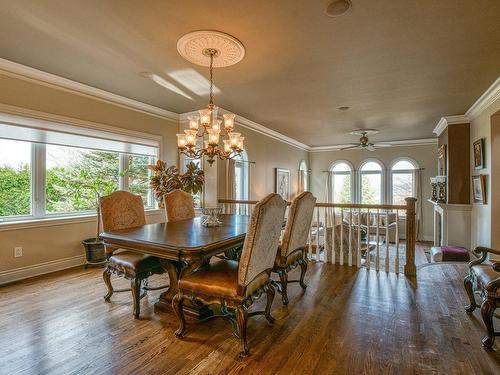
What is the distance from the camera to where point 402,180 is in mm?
8055

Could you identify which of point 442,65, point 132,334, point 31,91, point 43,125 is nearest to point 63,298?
point 132,334

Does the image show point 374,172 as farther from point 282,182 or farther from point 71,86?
point 71,86

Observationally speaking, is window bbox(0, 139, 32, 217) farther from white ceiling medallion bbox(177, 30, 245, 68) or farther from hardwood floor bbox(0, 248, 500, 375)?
white ceiling medallion bbox(177, 30, 245, 68)

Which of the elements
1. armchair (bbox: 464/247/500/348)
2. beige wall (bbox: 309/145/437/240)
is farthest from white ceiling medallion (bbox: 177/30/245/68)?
beige wall (bbox: 309/145/437/240)

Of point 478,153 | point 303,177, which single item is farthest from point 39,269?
point 303,177

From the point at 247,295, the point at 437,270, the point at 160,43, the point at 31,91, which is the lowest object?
the point at 437,270

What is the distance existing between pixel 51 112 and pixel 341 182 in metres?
7.93

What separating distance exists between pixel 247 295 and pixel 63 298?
216cm

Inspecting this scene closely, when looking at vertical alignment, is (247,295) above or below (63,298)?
above

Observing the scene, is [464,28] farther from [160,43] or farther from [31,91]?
[31,91]

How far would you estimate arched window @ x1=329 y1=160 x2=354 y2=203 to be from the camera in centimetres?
883

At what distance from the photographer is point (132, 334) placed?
7.04 feet

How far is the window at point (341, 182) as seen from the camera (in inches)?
348

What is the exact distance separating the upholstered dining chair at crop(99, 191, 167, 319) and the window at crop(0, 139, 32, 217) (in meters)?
1.56
